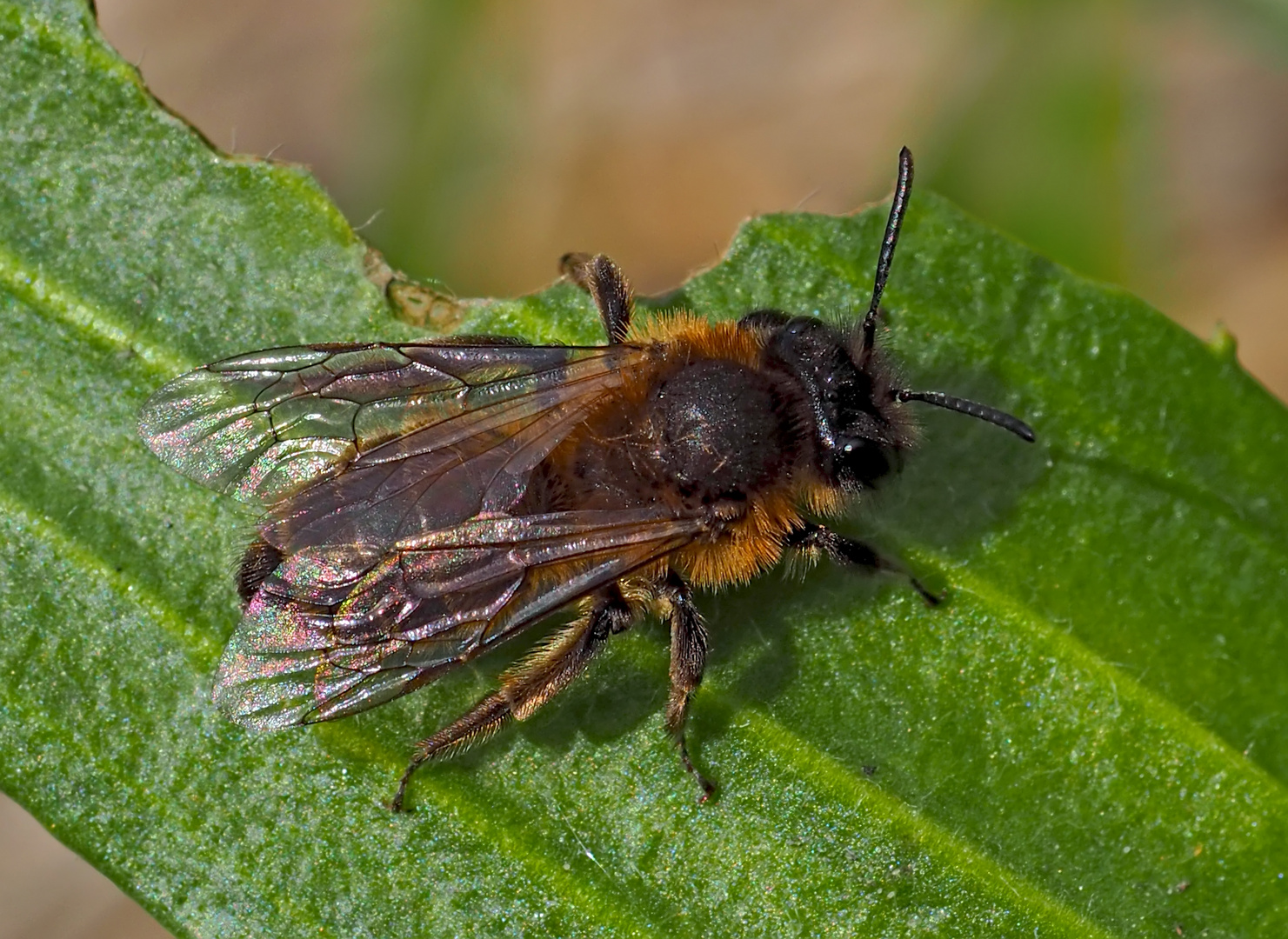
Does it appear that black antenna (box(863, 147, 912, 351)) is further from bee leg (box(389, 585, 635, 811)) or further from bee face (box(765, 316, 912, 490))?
bee leg (box(389, 585, 635, 811))

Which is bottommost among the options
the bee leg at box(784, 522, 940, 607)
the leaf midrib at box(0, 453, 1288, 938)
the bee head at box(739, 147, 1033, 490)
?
the leaf midrib at box(0, 453, 1288, 938)

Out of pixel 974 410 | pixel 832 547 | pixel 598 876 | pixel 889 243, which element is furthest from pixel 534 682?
pixel 889 243

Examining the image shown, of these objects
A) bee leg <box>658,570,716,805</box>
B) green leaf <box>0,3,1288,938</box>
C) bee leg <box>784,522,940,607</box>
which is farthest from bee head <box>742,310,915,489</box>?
bee leg <box>658,570,716,805</box>

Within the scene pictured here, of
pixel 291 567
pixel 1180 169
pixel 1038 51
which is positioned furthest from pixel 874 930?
pixel 1180 169

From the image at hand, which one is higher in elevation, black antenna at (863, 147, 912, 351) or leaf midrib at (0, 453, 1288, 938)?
black antenna at (863, 147, 912, 351)

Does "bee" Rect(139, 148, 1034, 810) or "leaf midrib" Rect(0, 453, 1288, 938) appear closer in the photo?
"bee" Rect(139, 148, 1034, 810)

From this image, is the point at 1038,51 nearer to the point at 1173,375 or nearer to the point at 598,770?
the point at 1173,375
